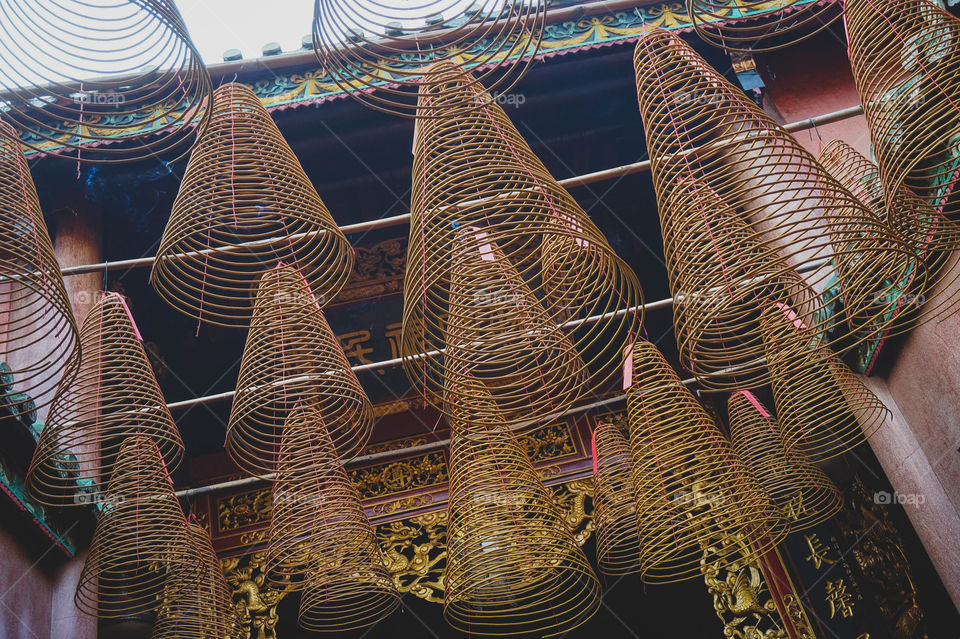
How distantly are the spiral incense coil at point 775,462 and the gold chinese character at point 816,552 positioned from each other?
4.03 ft

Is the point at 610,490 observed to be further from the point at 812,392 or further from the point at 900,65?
the point at 900,65

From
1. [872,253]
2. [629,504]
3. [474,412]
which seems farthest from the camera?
[629,504]

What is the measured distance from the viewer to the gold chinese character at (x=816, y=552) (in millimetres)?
5676

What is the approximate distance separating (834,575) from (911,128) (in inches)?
163

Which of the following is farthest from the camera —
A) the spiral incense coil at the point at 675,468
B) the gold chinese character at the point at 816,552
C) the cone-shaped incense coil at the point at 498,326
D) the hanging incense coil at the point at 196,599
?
the gold chinese character at the point at 816,552

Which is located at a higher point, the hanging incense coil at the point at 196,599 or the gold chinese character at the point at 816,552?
the hanging incense coil at the point at 196,599

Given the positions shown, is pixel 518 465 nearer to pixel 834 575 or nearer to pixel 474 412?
pixel 474 412

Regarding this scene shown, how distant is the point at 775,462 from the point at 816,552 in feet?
6.68

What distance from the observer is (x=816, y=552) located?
5719 mm

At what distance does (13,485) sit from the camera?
11.9 ft

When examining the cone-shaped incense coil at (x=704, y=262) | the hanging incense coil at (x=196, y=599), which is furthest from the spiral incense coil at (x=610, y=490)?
the hanging incense coil at (x=196, y=599)

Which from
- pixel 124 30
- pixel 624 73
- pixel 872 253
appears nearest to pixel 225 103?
pixel 124 30

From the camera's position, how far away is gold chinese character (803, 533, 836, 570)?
568 cm

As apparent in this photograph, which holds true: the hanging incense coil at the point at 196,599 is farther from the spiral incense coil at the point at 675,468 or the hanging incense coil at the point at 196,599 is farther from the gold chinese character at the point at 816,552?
the gold chinese character at the point at 816,552
